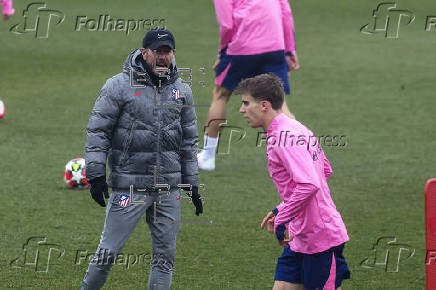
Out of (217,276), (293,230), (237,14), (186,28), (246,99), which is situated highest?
(186,28)

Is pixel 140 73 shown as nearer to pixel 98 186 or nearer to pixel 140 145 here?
pixel 140 145

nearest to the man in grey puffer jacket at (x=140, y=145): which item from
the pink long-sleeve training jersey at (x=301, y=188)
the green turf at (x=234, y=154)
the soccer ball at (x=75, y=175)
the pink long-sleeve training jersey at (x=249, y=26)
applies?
the pink long-sleeve training jersey at (x=301, y=188)

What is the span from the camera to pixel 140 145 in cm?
551

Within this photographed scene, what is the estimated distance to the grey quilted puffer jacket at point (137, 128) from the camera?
5438 millimetres

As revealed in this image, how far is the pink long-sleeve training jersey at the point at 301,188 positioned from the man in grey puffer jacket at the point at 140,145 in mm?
720

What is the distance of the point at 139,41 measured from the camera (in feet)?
65.1

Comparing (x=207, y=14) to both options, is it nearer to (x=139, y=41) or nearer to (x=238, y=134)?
(x=139, y=41)

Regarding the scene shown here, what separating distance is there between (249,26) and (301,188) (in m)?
4.88

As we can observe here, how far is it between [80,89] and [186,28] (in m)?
6.87

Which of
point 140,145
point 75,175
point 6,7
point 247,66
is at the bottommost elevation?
point 75,175

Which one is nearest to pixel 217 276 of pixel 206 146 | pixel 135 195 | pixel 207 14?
pixel 135 195

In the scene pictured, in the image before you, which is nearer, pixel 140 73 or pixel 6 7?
pixel 140 73

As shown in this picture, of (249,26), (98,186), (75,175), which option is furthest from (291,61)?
(98,186)

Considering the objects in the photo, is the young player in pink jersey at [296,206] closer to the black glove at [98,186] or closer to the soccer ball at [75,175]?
the black glove at [98,186]
